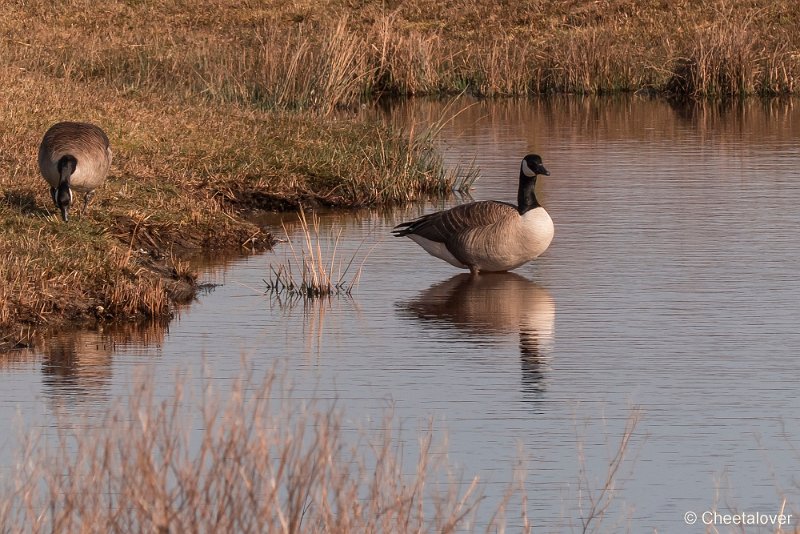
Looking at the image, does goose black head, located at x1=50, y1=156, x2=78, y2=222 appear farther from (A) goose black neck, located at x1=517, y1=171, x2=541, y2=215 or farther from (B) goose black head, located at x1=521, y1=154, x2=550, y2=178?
(B) goose black head, located at x1=521, y1=154, x2=550, y2=178

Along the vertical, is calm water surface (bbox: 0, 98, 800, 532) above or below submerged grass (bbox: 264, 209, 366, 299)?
below

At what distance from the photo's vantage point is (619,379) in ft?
34.2

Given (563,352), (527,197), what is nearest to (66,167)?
(527,197)

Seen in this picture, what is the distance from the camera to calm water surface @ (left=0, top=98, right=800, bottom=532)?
849 centimetres

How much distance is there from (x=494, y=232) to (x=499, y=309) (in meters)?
1.07

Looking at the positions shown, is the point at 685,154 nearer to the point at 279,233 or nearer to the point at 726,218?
the point at 726,218

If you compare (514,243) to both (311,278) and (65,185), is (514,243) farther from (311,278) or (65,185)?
(65,185)

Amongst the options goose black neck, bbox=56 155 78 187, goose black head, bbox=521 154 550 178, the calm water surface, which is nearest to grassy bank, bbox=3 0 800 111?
the calm water surface

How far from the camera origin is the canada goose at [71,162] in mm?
13438

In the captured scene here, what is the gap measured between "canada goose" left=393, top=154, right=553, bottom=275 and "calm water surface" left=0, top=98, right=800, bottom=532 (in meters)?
0.27

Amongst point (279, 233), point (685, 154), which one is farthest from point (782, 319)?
point (685, 154)

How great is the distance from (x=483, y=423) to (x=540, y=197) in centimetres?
1071

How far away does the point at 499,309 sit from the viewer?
1308 centimetres

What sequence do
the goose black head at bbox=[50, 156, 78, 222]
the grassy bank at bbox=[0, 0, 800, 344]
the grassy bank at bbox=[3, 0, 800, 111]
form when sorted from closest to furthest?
the grassy bank at bbox=[0, 0, 800, 344], the goose black head at bbox=[50, 156, 78, 222], the grassy bank at bbox=[3, 0, 800, 111]
